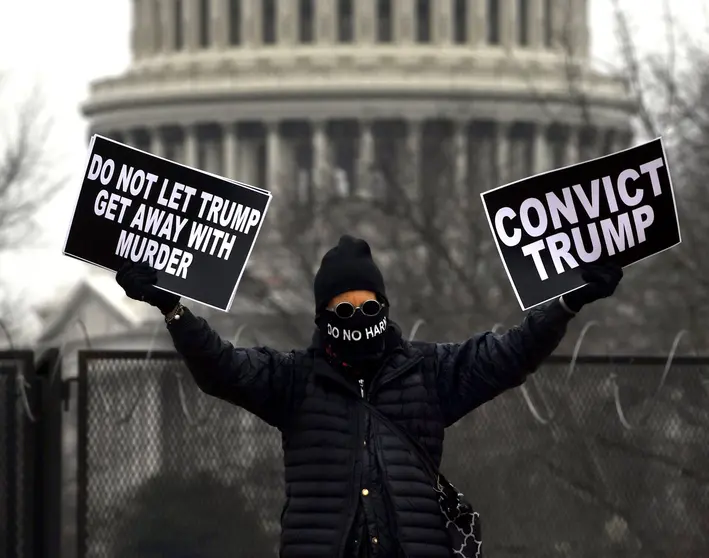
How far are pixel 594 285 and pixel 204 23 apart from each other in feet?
270

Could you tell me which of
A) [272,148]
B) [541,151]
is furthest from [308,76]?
[541,151]

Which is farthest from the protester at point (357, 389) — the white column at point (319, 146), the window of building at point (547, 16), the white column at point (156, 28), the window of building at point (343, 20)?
the white column at point (156, 28)

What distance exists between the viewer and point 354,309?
6266mm

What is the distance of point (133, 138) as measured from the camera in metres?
85.9

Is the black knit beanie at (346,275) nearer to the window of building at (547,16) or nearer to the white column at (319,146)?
the white column at (319,146)

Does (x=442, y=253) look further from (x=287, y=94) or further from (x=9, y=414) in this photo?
(x=287, y=94)

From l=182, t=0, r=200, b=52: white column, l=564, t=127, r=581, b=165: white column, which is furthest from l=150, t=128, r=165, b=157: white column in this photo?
l=564, t=127, r=581, b=165: white column

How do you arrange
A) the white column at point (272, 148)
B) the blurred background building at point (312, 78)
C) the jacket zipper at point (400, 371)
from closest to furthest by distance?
the jacket zipper at point (400, 371)
the blurred background building at point (312, 78)
the white column at point (272, 148)

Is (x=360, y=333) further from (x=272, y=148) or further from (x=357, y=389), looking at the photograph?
(x=272, y=148)

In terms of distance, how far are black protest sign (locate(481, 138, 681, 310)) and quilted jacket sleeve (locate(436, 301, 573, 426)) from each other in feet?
1.16

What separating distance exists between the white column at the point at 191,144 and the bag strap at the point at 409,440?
76.6 m

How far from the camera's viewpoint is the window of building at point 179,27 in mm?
88506

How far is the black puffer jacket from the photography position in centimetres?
625

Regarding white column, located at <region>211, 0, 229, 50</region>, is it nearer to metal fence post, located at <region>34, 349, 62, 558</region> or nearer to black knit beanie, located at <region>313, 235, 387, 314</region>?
metal fence post, located at <region>34, 349, 62, 558</region>
